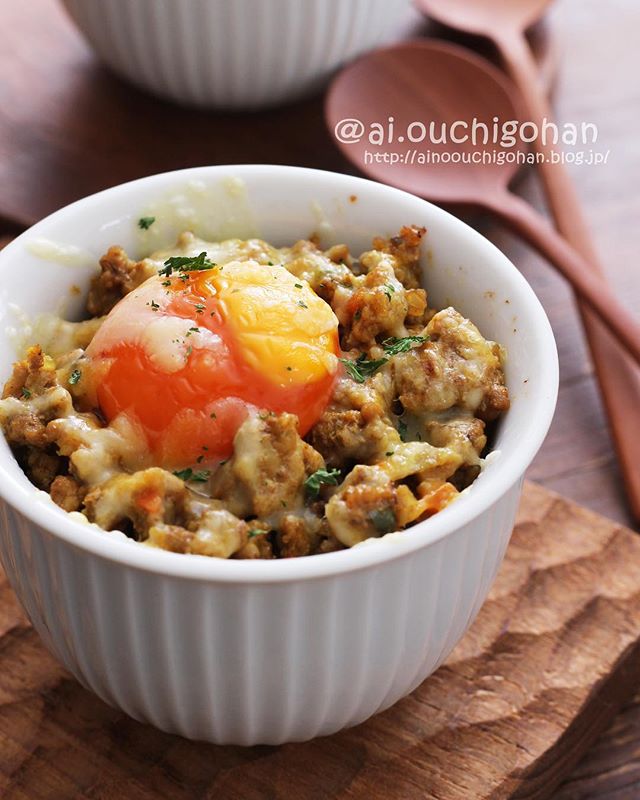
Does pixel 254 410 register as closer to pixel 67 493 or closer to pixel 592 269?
pixel 67 493

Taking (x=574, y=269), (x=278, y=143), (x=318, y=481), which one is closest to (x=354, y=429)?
(x=318, y=481)

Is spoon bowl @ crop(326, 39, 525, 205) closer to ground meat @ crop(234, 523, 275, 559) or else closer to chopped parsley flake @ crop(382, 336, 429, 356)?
chopped parsley flake @ crop(382, 336, 429, 356)

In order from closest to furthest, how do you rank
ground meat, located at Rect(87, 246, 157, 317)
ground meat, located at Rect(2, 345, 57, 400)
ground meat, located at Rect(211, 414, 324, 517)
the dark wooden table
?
ground meat, located at Rect(211, 414, 324, 517)
ground meat, located at Rect(2, 345, 57, 400)
ground meat, located at Rect(87, 246, 157, 317)
the dark wooden table

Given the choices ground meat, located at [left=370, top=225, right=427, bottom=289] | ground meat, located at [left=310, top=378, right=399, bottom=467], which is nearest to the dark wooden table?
ground meat, located at [left=370, top=225, right=427, bottom=289]

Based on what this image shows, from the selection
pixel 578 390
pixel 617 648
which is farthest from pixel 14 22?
pixel 617 648

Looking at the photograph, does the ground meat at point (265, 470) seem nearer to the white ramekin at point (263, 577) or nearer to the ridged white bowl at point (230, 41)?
the white ramekin at point (263, 577)

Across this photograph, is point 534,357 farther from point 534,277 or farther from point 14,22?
point 14,22
